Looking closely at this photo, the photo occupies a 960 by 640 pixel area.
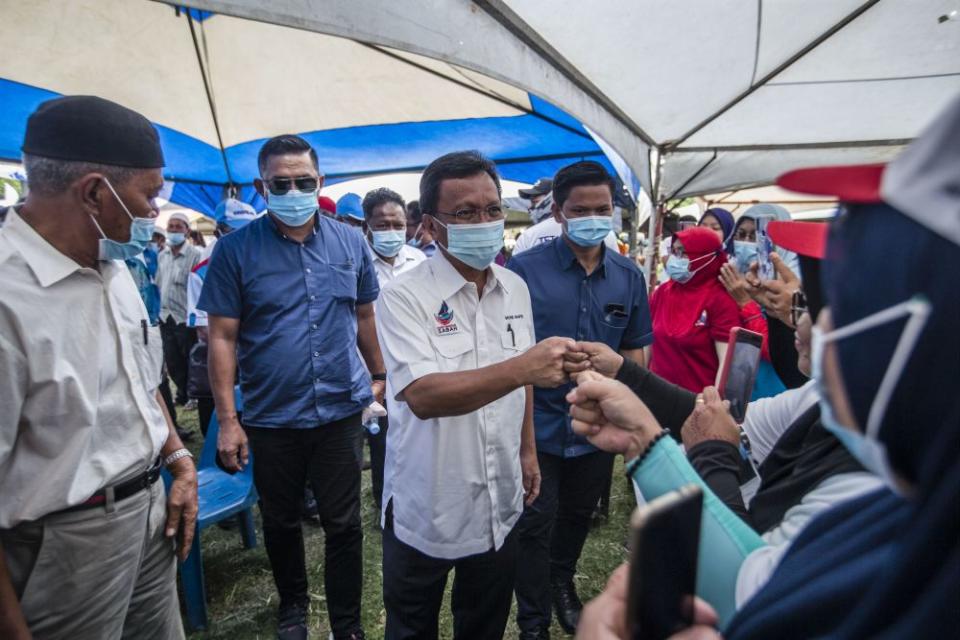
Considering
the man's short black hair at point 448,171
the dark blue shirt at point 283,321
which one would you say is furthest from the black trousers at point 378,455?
the man's short black hair at point 448,171

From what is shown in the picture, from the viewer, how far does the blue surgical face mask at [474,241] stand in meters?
1.86

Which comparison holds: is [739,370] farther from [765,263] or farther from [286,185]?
[286,185]

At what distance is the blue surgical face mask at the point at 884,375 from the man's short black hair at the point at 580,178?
2.08 meters

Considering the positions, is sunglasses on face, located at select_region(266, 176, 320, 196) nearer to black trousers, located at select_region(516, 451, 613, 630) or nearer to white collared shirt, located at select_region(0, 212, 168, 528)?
white collared shirt, located at select_region(0, 212, 168, 528)

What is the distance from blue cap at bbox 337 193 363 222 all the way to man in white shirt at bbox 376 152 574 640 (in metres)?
3.41

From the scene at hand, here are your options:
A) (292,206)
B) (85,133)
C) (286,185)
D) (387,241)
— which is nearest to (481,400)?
(85,133)

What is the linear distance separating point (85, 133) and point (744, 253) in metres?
3.94

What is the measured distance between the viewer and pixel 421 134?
5.73 m

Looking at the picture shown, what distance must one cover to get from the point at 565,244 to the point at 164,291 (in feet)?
17.3

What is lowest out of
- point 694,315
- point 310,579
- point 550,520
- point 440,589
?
point 310,579

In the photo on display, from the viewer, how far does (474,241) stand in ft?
6.13

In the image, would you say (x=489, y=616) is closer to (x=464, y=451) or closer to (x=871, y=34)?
(x=464, y=451)

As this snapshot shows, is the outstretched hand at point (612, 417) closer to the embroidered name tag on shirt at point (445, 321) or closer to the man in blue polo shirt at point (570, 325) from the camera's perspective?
the embroidered name tag on shirt at point (445, 321)

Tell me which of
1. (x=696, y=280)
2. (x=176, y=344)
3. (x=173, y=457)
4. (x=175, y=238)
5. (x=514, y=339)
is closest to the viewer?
(x=173, y=457)
